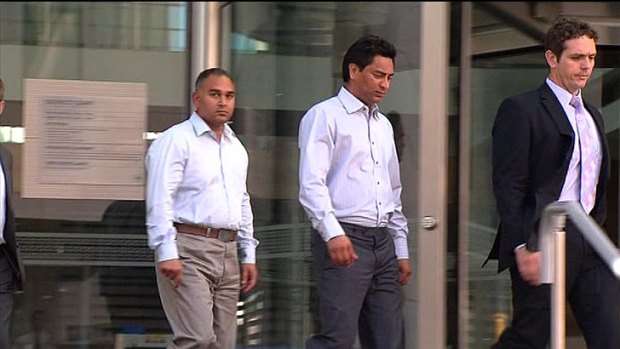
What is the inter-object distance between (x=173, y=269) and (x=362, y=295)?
77 cm

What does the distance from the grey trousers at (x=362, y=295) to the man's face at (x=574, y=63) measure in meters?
0.98

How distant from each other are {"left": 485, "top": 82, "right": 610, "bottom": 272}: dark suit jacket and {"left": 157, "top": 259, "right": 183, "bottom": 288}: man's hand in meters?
1.30

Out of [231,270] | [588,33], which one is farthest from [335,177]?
[588,33]

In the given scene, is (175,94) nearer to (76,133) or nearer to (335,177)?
(76,133)

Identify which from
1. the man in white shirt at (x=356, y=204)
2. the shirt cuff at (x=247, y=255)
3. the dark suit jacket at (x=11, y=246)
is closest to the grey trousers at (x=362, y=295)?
the man in white shirt at (x=356, y=204)

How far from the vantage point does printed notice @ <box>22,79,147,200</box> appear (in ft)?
22.8

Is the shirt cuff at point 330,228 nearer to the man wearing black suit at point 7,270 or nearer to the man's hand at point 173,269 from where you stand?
the man's hand at point 173,269

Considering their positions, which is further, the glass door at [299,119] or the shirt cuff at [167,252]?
the glass door at [299,119]

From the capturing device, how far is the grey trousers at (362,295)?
548cm

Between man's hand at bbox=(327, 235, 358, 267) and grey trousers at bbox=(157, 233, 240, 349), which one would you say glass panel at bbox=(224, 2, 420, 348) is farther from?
man's hand at bbox=(327, 235, 358, 267)

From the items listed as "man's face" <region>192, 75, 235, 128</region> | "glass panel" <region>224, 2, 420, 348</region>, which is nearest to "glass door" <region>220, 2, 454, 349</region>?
"glass panel" <region>224, 2, 420, 348</region>

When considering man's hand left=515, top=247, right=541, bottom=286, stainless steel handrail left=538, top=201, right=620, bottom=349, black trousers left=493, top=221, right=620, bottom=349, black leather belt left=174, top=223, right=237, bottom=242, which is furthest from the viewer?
black leather belt left=174, top=223, right=237, bottom=242

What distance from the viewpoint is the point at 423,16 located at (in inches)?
280

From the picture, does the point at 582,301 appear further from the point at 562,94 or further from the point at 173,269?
the point at 173,269
